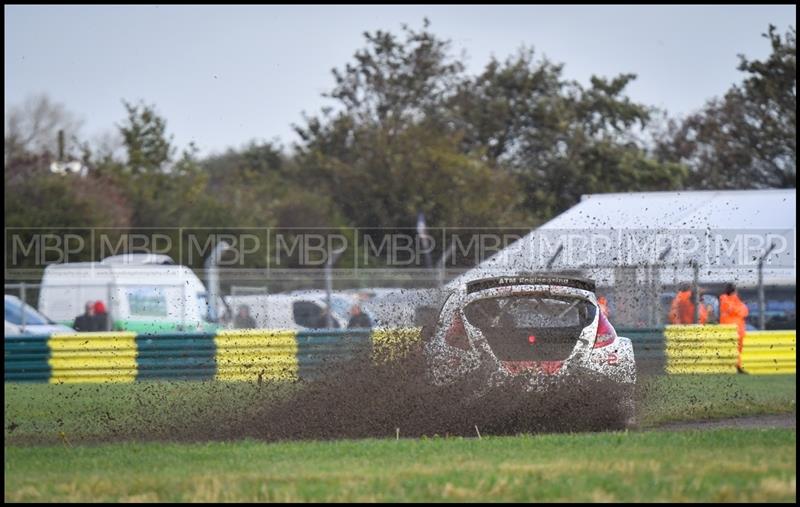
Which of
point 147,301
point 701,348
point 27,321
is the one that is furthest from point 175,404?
point 147,301

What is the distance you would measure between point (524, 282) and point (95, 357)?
8640 millimetres

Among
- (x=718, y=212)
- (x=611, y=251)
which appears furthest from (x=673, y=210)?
(x=611, y=251)

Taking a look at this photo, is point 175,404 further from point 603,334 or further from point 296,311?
point 296,311

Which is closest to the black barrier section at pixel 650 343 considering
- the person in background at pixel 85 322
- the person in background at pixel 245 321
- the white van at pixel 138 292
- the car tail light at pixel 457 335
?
the car tail light at pixel 457 335

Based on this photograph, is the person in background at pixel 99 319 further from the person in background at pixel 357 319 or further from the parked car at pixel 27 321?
the person in background at pixel 357 319

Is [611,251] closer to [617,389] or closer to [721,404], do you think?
[721,404]

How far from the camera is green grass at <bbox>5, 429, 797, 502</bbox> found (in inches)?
295

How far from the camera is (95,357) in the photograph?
734 inches

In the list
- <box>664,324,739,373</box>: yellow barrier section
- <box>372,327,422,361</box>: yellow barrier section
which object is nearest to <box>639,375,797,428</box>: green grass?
<box>664,324,739,373</box>: yellow barrier section

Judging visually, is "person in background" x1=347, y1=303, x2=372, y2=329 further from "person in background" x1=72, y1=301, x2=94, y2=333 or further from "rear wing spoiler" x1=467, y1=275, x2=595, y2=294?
"rear wing spoiler" x1=467, y1=275, x2=595, y2=294

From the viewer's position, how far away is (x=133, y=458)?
373 inches

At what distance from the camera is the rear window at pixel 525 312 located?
476 inches

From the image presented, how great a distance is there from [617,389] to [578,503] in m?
4.89

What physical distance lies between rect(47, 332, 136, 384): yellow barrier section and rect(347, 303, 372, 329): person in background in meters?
4.94
